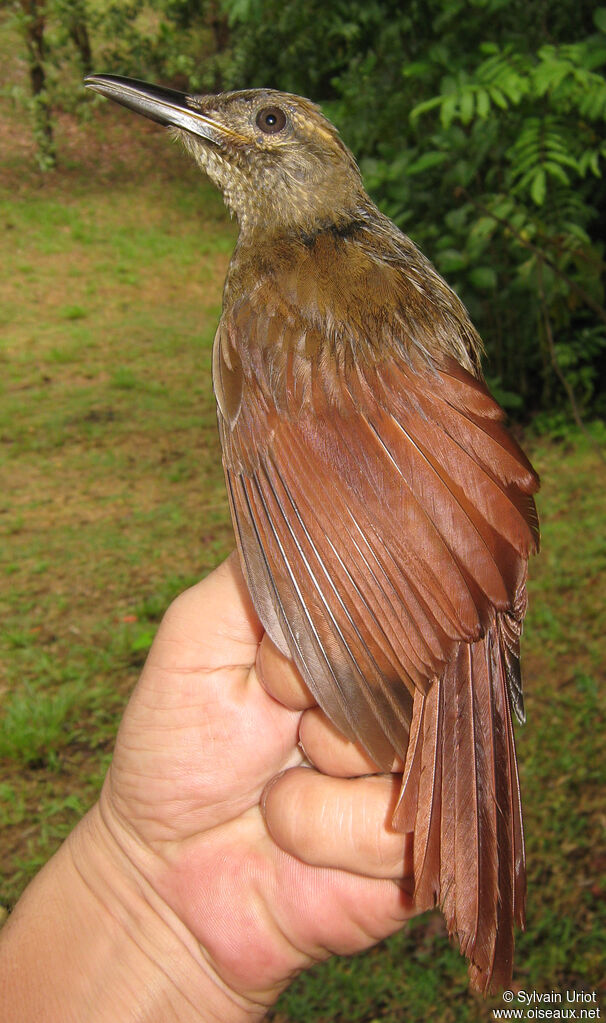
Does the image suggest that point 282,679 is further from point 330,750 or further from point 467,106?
point 467,106

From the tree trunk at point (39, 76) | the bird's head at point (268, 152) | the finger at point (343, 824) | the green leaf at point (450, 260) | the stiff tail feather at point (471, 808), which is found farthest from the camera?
the tree trunk at point (39, 76)

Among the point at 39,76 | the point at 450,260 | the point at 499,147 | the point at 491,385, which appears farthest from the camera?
the point at 39,76

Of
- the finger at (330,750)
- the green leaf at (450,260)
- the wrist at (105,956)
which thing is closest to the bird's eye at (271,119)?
the finger at (330,750)

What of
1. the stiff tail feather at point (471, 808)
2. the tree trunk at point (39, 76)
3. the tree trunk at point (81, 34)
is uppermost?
the tree trunk at point (81, 34)

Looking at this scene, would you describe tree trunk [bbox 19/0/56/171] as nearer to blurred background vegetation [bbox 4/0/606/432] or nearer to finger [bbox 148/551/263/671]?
blurred background vegetation [bbox 4/0/606/432]

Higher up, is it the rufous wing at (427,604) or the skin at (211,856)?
the rufous wing at (427,604)

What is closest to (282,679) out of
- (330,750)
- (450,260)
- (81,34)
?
(330,750)

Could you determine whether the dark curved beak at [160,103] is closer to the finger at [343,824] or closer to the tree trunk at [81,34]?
the finger at [343,824]
